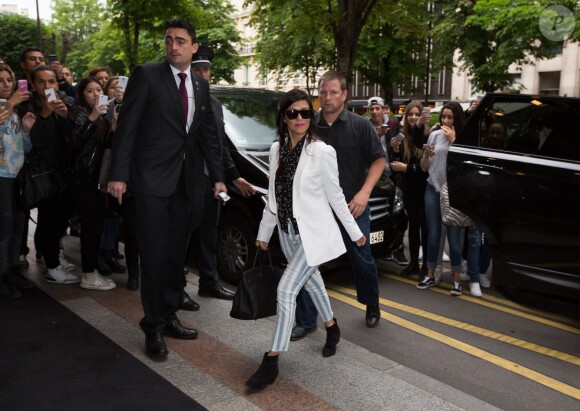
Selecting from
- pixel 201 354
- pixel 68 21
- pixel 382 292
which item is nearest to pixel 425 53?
pixel 382 292

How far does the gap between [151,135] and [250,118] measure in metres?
2.66

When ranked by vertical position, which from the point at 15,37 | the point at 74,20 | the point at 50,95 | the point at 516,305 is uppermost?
the point at 74,20

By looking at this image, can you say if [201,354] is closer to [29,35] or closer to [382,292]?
[382,292]

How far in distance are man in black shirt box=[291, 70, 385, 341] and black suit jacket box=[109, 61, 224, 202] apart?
1065mm

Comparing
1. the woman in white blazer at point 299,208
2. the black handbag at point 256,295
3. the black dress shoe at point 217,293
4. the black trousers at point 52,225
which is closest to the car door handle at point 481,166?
the woman in white blazer at point 299,208

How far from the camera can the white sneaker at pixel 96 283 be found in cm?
551

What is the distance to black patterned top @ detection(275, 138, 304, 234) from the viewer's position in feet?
12.4

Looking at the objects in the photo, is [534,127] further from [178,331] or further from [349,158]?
A: [178,331]

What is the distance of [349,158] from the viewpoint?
4.64 metres

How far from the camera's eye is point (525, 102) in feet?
15.2

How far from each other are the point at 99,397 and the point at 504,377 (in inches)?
99.1

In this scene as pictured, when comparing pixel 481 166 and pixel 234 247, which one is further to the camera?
pixel 234 247

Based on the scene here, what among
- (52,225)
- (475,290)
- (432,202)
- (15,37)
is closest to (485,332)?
(475,290)

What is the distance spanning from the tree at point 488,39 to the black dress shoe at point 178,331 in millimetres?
18008
